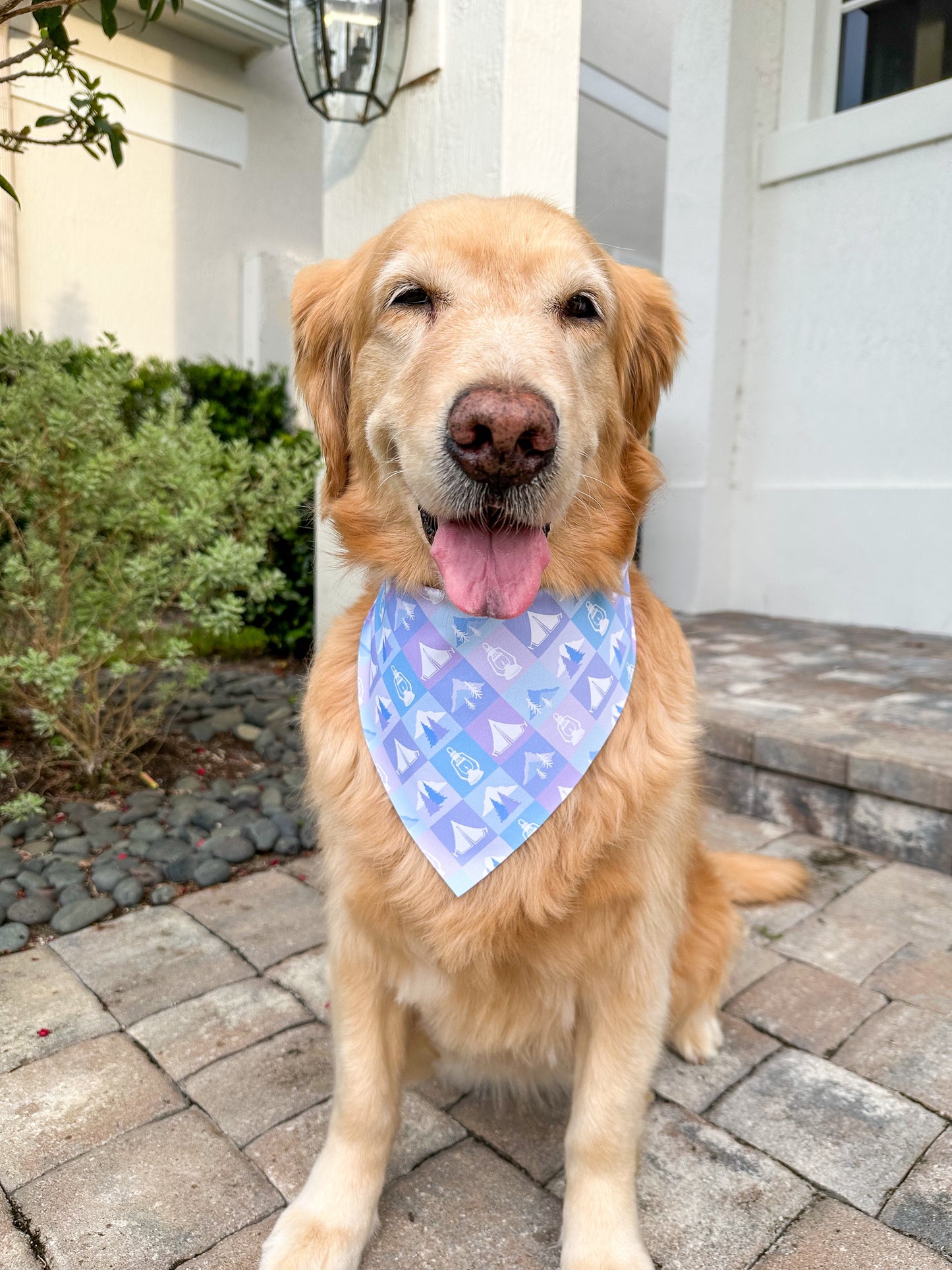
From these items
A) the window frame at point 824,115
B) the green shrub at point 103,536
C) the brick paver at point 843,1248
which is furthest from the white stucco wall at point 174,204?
the brick paver at point 843,1248

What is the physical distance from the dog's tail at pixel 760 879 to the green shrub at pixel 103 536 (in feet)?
6.53

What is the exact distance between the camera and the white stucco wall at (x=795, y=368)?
5562mm

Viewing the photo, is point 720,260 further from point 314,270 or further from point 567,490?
point 567,490

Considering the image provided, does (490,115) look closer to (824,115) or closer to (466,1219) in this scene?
(466,1219)

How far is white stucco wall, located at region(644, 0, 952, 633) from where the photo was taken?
5562 mm

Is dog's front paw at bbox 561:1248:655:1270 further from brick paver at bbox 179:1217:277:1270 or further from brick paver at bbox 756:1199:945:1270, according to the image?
brick paver at bbox 179:1217:277:1270

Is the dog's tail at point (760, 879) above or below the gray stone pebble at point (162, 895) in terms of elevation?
above

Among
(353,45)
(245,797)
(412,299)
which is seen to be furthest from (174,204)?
(412,299)

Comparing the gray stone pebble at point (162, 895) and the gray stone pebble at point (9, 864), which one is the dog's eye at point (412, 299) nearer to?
the gray stone pebble at point (162, 895)

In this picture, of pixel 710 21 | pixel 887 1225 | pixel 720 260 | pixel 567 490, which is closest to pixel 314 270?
pixel 567 490

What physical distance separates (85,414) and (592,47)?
790 cm

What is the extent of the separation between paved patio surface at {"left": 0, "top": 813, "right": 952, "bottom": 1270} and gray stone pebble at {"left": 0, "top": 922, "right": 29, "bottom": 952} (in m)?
0.06

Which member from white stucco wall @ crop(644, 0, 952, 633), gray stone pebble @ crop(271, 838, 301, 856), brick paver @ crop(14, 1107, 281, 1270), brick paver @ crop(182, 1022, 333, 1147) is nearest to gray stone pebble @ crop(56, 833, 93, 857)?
gray stone pebble @ crop(271, 838, 301, 856)

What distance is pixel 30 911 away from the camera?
8.16 feet
